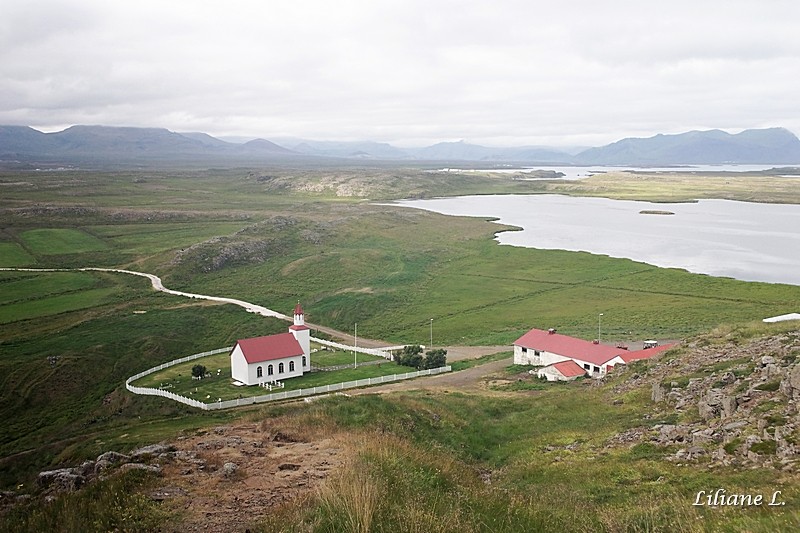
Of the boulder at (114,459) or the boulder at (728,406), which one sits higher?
the boulder at (728,406)

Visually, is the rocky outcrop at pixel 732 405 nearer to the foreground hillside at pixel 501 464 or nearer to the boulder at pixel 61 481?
the foreground hillside at pixel 501 464

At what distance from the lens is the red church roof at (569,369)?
37875 millimetres

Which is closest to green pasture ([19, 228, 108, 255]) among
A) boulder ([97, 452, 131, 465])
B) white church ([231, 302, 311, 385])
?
white church ([231, 302, 311, 385])

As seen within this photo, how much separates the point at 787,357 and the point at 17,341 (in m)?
52.8

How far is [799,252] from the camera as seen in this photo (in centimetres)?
9288

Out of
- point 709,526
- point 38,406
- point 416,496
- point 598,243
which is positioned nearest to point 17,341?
point 38,406

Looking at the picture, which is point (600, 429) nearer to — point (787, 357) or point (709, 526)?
point (787, 357)

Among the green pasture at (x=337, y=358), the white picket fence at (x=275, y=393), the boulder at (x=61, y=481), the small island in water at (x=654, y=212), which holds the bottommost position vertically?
the green pasture at (x=337, y=358)

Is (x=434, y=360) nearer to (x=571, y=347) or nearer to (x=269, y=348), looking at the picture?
(x=571, y=347)

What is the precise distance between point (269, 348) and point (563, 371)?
19.6 metres

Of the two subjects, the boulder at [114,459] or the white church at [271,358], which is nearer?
the boulder at [114,459]

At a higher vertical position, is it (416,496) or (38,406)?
(416,496)

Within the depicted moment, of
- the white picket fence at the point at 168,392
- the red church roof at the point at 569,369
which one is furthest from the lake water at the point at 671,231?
the white picket fence at the point at 168,392

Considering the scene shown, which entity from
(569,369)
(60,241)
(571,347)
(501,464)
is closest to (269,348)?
(569,369)
